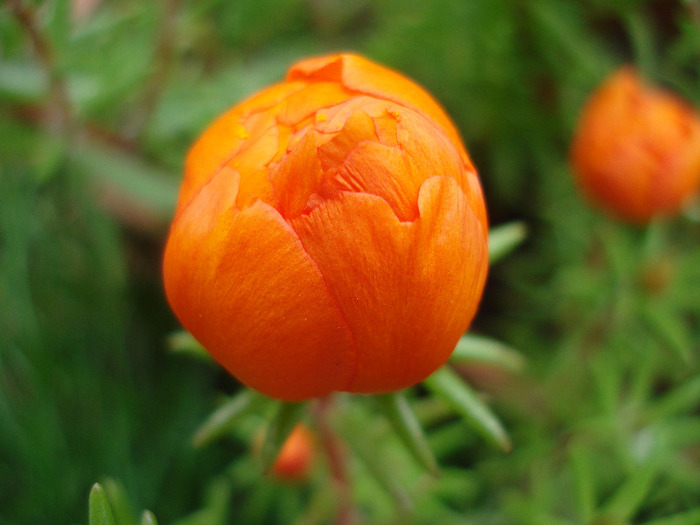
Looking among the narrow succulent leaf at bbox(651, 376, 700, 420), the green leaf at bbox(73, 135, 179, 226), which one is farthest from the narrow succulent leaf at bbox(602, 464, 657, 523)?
the green leaf at bbox(73, 135, 179, 226)

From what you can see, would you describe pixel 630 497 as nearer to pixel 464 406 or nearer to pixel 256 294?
pixel 464 406

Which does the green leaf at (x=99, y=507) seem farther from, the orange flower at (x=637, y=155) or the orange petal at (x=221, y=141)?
the orange flower at (x=637, y=155)

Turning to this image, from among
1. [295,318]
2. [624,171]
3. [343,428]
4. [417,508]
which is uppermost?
[295,318]

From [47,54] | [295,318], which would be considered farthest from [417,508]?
[47,54]

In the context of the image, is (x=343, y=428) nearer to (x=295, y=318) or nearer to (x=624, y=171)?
(x=295, y=318)

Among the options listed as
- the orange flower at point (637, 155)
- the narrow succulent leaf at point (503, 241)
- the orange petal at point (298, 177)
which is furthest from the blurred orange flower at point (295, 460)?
the orange flower at point (637, 155)
